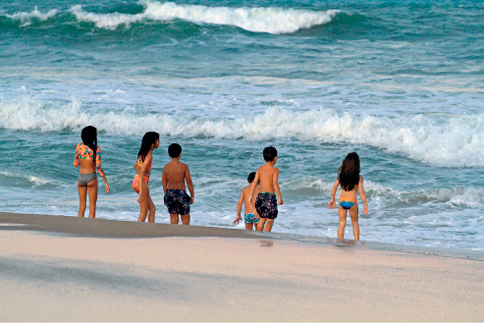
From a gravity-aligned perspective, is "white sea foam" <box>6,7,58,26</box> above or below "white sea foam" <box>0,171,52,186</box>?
above

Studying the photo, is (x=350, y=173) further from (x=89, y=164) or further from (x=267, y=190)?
(x=89, y=164)

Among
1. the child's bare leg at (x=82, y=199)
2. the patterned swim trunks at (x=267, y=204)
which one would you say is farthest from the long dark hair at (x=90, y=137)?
the patterned swim trunks at (x=267, y=204)

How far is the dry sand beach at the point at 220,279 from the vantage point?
3.04 m

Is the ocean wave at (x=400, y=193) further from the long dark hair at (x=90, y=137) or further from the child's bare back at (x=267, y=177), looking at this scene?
the long dark hair at (x=90, y=137)

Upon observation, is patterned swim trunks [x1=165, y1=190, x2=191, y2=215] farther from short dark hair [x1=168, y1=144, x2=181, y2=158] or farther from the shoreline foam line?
the shoreline foam line

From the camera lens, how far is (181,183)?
6824 millimetres

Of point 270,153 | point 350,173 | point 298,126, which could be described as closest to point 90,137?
point 270,153

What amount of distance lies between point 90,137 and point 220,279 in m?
3.63

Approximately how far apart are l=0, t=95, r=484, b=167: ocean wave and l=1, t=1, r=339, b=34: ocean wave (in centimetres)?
1282

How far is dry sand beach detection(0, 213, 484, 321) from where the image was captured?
3.04 metres

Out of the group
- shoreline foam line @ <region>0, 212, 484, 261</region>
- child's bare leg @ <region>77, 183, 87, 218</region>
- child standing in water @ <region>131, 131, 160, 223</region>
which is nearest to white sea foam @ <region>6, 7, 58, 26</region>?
child's bare leg @ <region>77, 183, 87, 218</region>

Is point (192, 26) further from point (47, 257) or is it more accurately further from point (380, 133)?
point (47, 257)

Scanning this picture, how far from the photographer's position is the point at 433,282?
150 inches

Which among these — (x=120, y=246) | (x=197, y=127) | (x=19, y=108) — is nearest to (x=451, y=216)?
(x=120, y=246)
